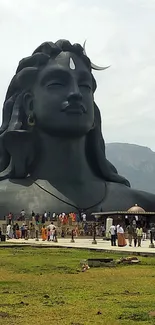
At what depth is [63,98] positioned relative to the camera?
40.0 metres

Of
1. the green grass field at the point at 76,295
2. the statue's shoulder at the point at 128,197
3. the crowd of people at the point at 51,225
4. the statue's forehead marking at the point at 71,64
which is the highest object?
the statue's forehead marking at the point at 71,64

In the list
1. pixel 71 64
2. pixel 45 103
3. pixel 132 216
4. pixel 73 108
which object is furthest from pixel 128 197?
pixel 71 64

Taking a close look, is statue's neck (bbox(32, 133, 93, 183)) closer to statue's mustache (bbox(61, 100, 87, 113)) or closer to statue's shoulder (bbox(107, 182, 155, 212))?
statue's shoulder (bbox(107, 182, 155, 212))

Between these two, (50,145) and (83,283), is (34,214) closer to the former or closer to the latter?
(50,145)

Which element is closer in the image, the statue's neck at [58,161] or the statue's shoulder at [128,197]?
the statue's neck at [58,161]

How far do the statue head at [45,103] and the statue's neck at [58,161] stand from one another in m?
0.64

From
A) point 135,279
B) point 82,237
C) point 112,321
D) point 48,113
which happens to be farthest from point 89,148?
point 112,321

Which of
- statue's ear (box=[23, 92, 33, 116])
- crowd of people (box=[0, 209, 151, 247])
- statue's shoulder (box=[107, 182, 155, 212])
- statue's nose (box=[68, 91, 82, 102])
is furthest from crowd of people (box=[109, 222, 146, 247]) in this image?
statue's ear (box=[23, 92, 33, 116])

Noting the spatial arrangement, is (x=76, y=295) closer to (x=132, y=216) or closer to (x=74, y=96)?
(x=132, y=216)

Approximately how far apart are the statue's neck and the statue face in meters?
1.18

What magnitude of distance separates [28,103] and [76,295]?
3483 centimetres

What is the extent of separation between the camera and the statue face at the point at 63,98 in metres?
39.9

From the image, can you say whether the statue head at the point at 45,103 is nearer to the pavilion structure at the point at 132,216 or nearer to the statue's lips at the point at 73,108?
the statue's lips at the point at 73,108

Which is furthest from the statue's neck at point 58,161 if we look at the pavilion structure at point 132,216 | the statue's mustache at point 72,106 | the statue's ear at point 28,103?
the pavilion structure at point 132,216
